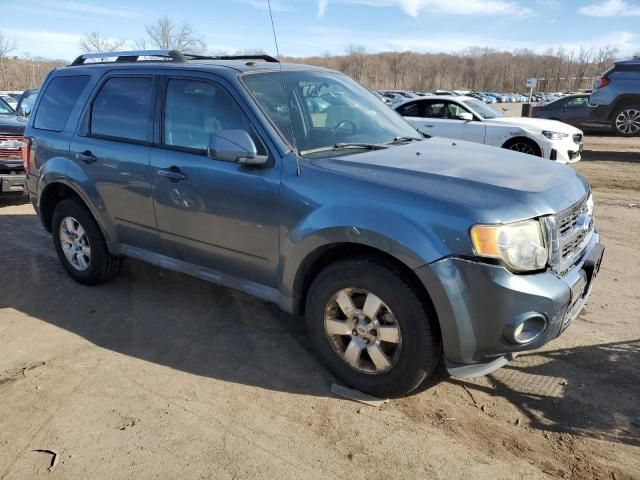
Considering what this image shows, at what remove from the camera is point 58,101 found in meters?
4.84

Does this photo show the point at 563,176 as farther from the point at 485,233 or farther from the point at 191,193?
the point at 191,193

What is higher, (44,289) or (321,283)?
(321,283)

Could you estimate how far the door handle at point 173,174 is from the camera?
12.2 feet

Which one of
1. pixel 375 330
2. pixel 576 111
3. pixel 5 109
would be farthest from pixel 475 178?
pixel 576 111

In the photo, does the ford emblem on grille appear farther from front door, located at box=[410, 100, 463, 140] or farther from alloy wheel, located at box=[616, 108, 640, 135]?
alloy wheel, located at box=[616, 108, 640, 135]

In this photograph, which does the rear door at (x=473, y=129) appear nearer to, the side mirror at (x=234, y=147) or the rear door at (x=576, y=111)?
the rear door at (x=576, y=111)

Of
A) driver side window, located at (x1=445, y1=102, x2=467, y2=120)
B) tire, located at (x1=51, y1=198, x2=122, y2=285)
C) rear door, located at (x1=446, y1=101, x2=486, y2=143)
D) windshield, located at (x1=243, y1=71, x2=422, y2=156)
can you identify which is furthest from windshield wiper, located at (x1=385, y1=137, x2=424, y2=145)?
driver side window, located at (x1=445, y1=102, x2=467, y2=120)

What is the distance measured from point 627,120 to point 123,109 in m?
12.8

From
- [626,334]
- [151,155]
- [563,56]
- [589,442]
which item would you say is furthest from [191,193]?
[563,56]

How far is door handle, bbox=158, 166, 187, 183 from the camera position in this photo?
3.70 metres

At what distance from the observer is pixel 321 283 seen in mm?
3143

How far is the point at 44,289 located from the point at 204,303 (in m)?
1.62

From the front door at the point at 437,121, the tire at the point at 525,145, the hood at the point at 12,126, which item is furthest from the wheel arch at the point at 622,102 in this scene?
the hood at the point at 12,126

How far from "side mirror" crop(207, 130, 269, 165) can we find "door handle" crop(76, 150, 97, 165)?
64.9 inches
